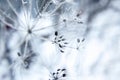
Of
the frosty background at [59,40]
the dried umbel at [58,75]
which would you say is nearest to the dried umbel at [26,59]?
the frosty background at [59,40]

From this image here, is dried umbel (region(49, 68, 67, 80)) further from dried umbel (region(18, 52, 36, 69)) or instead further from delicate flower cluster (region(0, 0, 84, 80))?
dried umbel (region(18, 52, 36, 69))

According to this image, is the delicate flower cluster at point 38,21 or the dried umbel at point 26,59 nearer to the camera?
the delicate flower cluster at point 38,21

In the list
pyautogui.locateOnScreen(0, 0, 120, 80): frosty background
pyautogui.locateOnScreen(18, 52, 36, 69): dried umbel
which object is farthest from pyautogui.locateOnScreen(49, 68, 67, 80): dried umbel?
pyautogui.locateOnScreen(18, 52, 36, 69): dried umbel

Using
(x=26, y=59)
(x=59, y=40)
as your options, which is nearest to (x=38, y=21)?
(x=59, y=40)

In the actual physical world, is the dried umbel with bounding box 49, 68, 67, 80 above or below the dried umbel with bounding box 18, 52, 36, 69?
below

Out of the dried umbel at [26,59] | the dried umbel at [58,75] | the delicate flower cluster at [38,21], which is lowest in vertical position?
the dried umbel at [58,75]

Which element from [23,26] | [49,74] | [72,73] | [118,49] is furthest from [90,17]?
[23,26]

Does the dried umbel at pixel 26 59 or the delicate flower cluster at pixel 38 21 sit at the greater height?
the delicate flower cluster at pixel 38 21

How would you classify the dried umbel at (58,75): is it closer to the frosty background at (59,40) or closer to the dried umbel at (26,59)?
the frosty background at (59,40)

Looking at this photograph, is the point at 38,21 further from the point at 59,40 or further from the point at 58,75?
the point at 58,75
